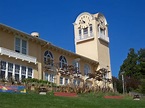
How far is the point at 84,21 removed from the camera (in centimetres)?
4306

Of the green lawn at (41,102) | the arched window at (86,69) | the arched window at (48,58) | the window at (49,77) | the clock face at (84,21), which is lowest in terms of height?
the green lawn at (41,102)

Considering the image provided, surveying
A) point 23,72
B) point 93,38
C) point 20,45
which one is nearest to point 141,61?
point 93,38

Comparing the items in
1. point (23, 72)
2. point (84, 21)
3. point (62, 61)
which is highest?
point (84, 21)

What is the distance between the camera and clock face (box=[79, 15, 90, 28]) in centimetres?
4254

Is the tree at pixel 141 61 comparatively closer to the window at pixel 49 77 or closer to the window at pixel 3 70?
the window at pixel 49 77

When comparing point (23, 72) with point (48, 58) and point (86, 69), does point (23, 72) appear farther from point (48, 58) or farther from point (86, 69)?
point (86, 69)

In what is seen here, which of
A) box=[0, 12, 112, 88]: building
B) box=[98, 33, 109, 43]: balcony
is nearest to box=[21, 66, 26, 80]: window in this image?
box=[0, 12, 112, 88]: building

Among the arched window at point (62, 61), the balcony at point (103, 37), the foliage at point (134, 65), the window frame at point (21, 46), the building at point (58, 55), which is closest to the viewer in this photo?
the building at point (58, 55)

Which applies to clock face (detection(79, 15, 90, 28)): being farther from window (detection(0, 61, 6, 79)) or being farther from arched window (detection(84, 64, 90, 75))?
window (detection(0, 61, 6, 79))

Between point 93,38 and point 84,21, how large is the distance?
376 cm

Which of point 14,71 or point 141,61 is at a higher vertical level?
point 141,61

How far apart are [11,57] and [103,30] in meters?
21.4

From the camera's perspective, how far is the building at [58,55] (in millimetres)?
26438

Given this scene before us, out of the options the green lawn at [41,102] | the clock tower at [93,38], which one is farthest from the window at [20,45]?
the clock tower at [93,38]
